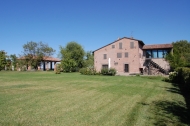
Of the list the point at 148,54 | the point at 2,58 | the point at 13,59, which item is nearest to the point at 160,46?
the point at 148,54

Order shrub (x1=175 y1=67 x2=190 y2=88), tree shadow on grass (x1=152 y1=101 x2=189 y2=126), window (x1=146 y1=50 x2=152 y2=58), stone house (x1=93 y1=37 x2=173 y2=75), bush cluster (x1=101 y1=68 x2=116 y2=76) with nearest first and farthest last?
tree shadow on grass (x1=152 y1=101 x2=189 y2=126) < shrub (x1=175 y1=67 x2=190 y2=88) < bush cluster (x1=101 y1=68 x2=116 y2=76) < stone house (x1=93 y1=37 x2=173 y2=75) < window (x1=146 y1=50 x2=152 y2=58)

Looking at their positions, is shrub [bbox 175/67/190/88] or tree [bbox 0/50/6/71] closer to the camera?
shrub [bbox 175/67/190/88]

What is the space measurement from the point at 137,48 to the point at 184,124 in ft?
95.9

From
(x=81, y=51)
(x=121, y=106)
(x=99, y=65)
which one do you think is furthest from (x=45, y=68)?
(x=121, y=106)

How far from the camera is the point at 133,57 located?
33031 millimetres

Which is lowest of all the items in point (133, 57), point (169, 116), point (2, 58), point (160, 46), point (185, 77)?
point (169, 116)

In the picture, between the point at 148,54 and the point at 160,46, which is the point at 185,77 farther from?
the point at 148,54

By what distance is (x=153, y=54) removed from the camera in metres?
32.1

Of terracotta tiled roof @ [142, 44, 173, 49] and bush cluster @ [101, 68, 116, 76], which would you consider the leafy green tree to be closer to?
bush cluster @ [101, 68, 116, 76]

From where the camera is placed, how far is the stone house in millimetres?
30922

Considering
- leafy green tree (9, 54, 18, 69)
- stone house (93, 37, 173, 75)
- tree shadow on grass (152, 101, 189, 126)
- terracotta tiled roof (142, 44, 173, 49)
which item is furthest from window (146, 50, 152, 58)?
leafy green tree (9, 54, 18, 69)

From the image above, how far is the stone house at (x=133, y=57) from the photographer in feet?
101

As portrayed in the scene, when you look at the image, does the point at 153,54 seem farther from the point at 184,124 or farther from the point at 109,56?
the point at 184,124

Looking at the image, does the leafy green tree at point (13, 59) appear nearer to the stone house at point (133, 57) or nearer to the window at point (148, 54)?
the stone house at point (133, 57)
